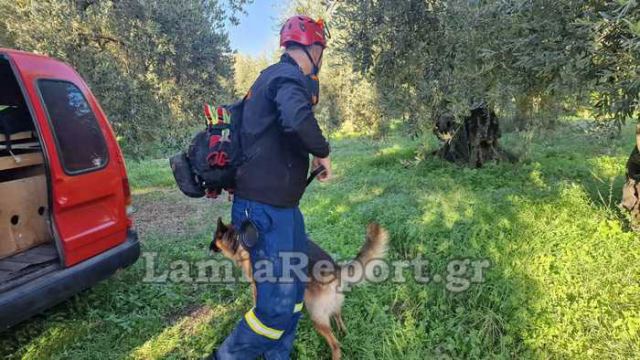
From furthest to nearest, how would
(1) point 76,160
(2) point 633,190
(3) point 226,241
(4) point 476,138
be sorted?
(4) point 476,138, (2) point 633,190, (1) point 76,160, (3) point 226,241

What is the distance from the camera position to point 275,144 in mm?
2234

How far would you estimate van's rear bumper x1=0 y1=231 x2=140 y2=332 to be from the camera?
2533 millimetres

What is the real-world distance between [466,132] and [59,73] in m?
7.52

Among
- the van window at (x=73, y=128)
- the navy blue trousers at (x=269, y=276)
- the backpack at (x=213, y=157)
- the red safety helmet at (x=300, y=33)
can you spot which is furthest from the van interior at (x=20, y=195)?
the red safety helmet at (x=300, y=33)

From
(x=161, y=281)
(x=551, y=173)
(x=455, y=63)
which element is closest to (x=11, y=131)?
(x=161, y=281)

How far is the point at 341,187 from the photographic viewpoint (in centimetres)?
776

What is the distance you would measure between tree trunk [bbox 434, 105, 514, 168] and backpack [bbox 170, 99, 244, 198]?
259 inches

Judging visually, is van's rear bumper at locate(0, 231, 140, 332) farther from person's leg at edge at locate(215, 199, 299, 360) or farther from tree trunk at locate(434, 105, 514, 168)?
tree trunk at locate(434, 105, 514, 168)

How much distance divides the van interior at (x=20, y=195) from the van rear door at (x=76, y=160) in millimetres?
192

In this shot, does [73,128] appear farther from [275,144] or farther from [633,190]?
[633,190]

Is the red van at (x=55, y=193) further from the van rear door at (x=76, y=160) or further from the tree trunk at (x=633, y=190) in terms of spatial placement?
the tree trunk at (x=633, y=190)

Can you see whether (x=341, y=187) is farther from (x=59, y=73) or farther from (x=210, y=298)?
(x=59, y=73)

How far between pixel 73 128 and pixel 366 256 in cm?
246

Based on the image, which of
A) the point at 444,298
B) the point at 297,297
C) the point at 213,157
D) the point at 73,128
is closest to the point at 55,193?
the point at 73,128
